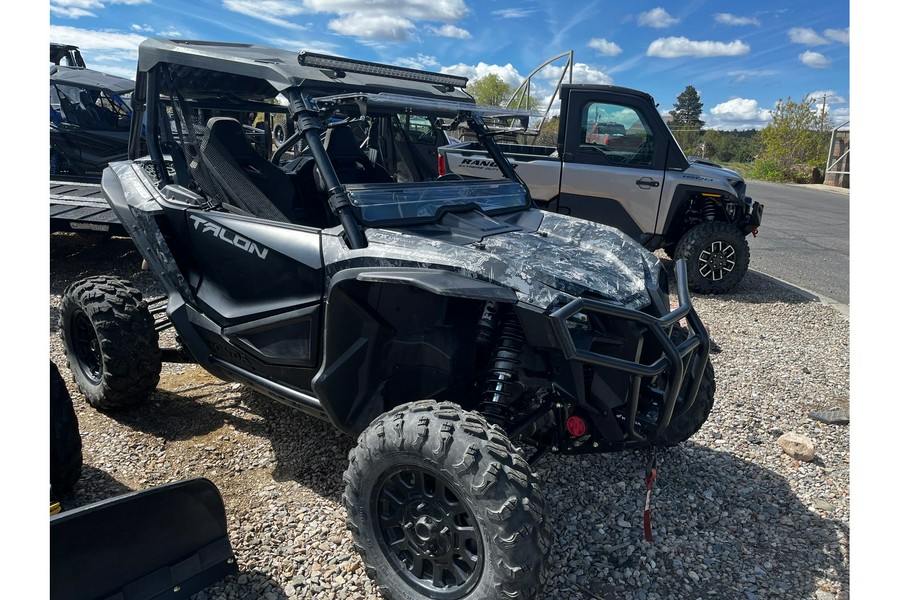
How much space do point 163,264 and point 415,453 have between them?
6.98ft

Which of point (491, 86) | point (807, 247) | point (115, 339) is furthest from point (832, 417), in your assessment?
point (491, 86)

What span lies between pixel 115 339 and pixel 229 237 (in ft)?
3.51

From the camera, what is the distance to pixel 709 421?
4.20m

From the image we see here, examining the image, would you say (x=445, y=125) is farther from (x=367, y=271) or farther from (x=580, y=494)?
(x=580, y=494)

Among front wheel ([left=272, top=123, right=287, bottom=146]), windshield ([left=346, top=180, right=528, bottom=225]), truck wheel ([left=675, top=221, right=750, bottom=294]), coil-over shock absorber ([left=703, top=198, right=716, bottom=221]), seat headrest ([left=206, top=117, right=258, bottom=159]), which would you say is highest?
front wheel ([left=272, top=123, right=287, bottom=146])

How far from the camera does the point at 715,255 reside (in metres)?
7.35

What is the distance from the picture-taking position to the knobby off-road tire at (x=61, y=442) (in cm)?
295

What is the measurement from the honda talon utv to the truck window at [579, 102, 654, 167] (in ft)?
12.0

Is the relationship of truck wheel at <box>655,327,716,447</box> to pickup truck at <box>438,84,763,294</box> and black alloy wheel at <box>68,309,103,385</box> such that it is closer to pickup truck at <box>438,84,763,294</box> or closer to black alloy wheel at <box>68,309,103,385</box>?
black alloy wheel at <box>68,309,103,385</box>

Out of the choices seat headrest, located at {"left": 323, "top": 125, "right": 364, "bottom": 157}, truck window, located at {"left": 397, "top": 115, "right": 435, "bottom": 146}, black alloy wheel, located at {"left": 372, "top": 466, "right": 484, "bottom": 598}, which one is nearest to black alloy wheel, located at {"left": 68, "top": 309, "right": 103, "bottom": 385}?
seat headrest, located at {"left": 323, "top": 125, "right": 364, "bottom": 157}

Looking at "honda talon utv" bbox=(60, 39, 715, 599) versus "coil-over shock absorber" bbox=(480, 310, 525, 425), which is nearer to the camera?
"honda talon utv" bbox=(60, 39, 715, 599)

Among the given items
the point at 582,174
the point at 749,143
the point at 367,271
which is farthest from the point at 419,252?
the point at 749,143

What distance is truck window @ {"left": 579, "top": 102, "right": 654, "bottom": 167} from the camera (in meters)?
7.20

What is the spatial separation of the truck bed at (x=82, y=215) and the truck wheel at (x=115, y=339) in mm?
2550
